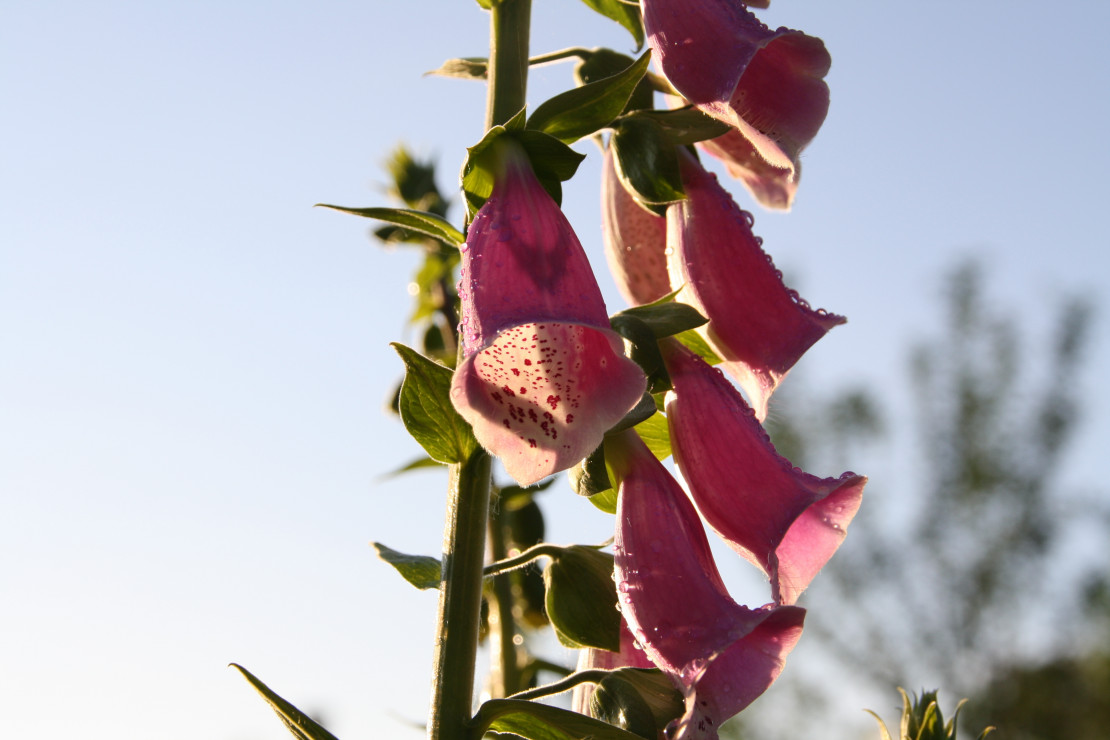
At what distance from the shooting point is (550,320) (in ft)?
2.17

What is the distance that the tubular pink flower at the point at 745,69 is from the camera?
0.79 m

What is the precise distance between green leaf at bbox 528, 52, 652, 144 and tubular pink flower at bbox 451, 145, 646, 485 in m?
0.05

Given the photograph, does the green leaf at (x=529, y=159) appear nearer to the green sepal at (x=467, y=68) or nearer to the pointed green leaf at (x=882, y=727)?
the green sepal at (x=467, y=68)

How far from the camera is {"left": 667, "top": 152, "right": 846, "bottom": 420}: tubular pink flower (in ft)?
2.77

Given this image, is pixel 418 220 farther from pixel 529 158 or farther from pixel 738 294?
pixel 738 294

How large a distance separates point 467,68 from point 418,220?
25 centimetres

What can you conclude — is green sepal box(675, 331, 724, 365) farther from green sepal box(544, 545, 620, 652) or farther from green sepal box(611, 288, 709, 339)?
green sepal box(544, 545, 620, 652)

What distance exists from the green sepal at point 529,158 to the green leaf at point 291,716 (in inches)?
15.2

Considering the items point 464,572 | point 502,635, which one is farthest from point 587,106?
point 502,635

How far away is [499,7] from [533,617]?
91cm

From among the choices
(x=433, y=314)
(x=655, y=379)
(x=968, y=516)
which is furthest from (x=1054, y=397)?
(x=655, y=379)

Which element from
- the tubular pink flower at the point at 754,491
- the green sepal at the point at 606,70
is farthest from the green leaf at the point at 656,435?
the green sepal at the point at 606,70

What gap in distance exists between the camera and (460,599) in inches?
28.2

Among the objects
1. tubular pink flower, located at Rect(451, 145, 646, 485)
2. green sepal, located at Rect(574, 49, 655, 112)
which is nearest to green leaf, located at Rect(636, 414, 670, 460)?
tubular pink flower, located at Rect(451, 145, 646, 485)
